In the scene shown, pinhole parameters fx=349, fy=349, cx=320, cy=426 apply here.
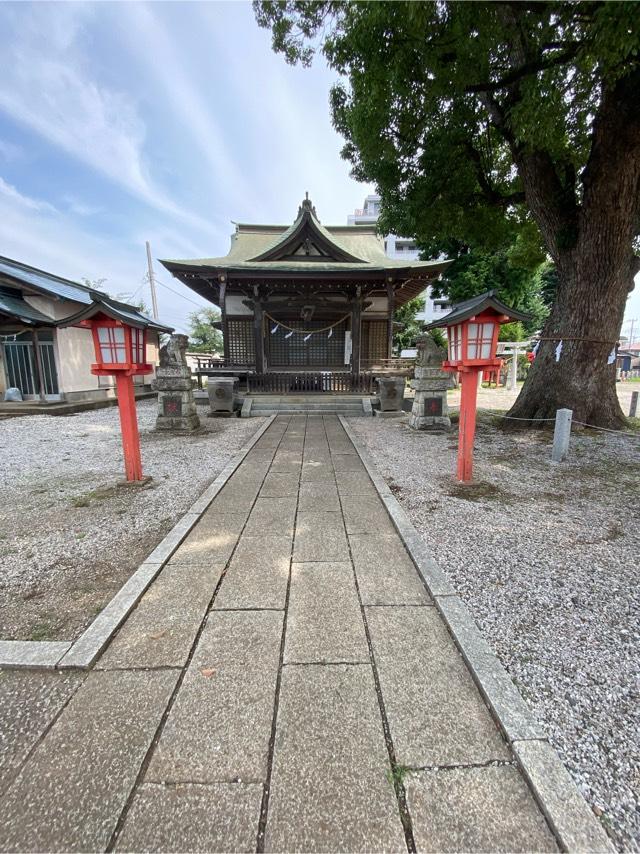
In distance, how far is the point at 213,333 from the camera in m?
36.7

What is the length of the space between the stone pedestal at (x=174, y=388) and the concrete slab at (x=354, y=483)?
4445 mm

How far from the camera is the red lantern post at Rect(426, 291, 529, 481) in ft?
13.1

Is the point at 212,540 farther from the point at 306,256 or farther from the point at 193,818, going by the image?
the point at 306,256

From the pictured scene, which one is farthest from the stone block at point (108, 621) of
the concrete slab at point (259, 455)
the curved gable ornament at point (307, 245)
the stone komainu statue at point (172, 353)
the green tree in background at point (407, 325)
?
the green tree in background at point (407, 325)

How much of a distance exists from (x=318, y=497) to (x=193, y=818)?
291cm

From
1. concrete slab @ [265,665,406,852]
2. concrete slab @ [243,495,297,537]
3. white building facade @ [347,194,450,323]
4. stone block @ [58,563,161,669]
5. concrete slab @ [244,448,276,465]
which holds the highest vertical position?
white building facade @ [347,194,450,323]

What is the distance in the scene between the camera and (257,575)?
2574mm

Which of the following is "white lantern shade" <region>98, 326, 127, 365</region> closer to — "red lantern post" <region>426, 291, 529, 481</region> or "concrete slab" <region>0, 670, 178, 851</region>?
"concrete slab" <region>0, 670, 178, 851</region>

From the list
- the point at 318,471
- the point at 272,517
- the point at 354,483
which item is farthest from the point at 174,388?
the point at 272,517

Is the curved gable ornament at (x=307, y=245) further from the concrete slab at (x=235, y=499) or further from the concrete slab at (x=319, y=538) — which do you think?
the concrete slab at (x=319, y=538)

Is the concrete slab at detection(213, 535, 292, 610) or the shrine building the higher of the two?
the shrine building

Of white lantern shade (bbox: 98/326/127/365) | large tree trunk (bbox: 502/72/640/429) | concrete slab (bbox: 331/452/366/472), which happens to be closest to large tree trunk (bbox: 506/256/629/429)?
large tree trunk (bbox: 502/72/640/429)

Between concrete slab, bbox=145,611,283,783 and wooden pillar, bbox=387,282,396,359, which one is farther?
wooden pillar, bbox=387,282,396,359

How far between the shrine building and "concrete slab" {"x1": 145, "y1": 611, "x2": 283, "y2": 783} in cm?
943
